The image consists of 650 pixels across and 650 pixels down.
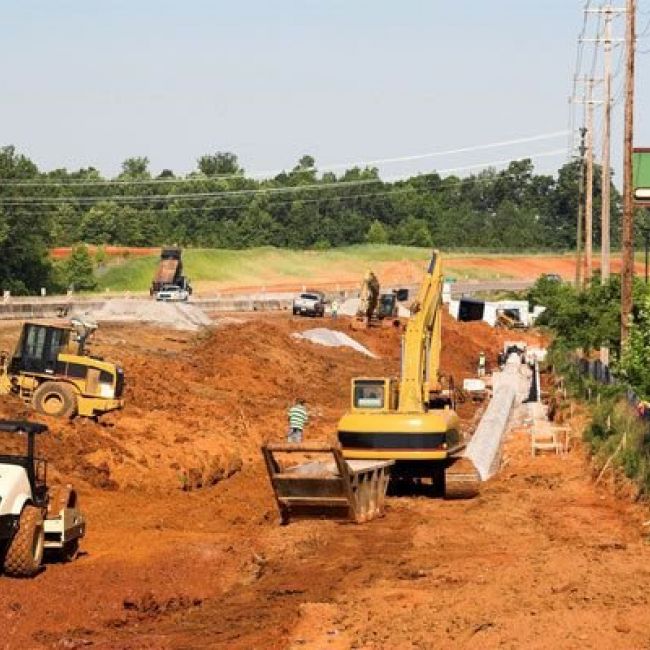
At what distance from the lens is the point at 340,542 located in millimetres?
25000

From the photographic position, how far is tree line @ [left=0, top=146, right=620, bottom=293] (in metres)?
129

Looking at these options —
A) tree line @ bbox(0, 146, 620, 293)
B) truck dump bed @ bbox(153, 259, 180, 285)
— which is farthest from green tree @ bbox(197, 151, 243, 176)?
truck dump bed @ bbox(153, 259, 180, 285)

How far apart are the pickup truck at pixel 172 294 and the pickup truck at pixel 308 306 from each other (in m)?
6.90

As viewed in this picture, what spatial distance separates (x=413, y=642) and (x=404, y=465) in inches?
550

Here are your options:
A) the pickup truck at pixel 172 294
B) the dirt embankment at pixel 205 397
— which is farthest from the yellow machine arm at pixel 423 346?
the pickup truck at pixel 172 294

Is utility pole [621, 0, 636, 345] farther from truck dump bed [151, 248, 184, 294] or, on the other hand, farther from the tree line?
the tree line

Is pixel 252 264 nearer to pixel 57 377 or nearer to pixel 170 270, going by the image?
pixel 170 270

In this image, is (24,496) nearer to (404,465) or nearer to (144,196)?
(404,465)

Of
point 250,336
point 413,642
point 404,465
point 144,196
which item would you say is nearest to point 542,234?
point 144,196

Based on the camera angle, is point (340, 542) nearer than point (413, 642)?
No

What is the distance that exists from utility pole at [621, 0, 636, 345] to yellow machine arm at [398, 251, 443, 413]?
39.6ft

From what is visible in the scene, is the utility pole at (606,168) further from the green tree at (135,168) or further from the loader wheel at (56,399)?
the green tree at (135,168)

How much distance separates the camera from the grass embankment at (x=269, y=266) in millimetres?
133375

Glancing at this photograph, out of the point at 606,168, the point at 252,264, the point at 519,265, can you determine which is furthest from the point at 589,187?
the point at 519,265
